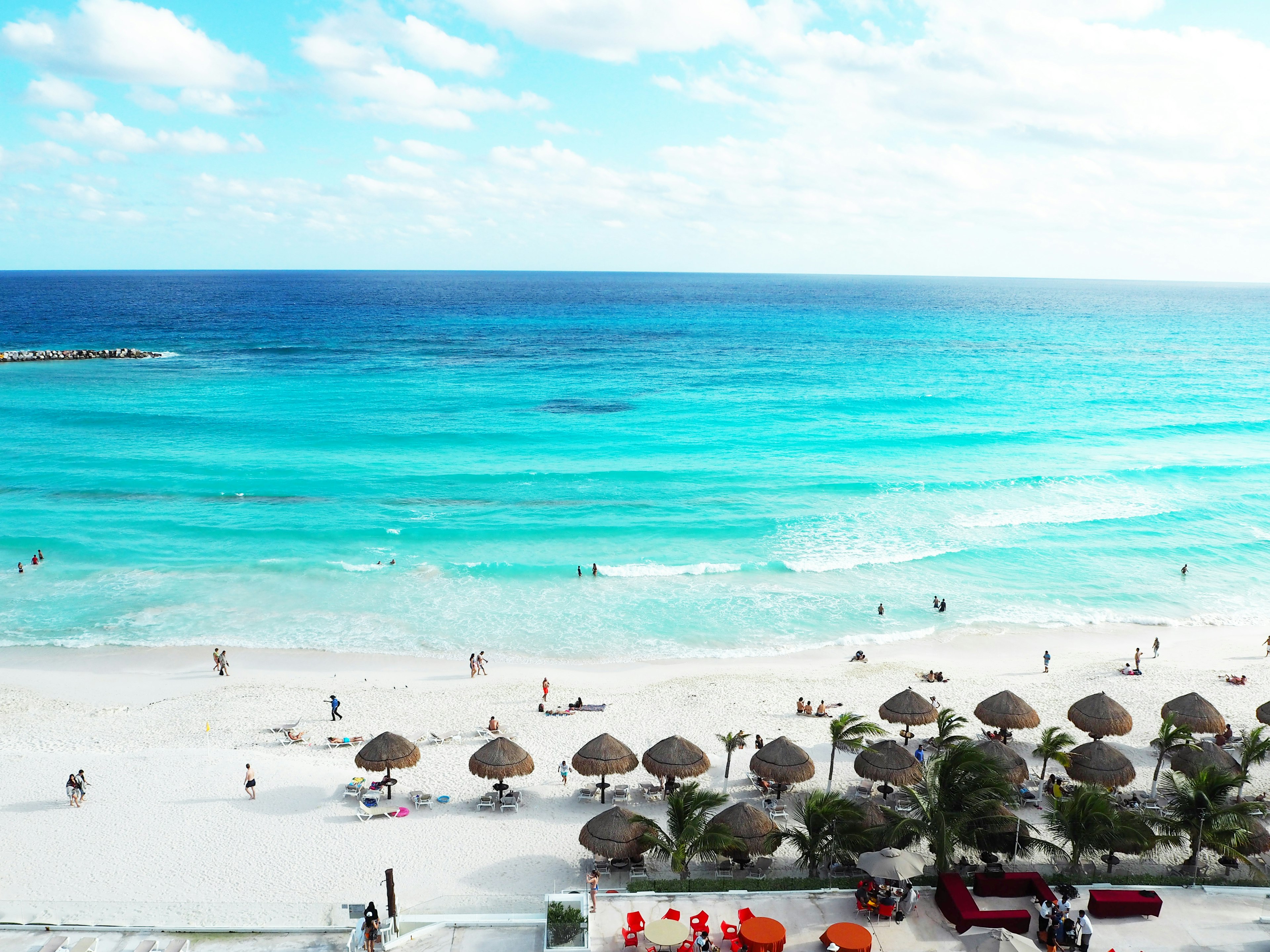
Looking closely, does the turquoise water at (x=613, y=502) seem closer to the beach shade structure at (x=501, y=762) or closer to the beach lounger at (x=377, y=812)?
the beach shade structure at (x=501, y=762)

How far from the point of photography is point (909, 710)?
945 inches

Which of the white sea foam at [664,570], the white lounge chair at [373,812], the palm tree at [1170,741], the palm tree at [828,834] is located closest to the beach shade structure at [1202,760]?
the palm tree at [1170,741]

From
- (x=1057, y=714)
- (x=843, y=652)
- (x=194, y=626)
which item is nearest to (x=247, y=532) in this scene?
(x=194, y=626)

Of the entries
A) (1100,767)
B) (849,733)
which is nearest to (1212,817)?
(1100,767)

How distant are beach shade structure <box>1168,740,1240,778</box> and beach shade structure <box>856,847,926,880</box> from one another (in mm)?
8426

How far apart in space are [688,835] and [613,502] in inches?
1192

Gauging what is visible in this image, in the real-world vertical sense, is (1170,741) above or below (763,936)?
above

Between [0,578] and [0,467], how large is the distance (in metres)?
18.8

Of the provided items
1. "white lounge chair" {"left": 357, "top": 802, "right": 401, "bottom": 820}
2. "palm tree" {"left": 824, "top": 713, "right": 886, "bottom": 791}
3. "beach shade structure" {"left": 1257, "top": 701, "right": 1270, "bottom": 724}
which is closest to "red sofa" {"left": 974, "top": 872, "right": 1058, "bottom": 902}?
"palm tree" {"left": 824, "top": 713, "right": 886, "bottom": 791}

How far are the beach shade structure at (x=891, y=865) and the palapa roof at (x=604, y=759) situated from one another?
260 inches

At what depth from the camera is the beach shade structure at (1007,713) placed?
944 inches

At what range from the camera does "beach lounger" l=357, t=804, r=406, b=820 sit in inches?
835

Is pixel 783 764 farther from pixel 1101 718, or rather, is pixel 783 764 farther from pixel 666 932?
pixel 1101 718

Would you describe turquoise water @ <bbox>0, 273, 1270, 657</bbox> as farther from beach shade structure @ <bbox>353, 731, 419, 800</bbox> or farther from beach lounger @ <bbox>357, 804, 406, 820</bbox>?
beach lounger @ <bbox>357, 804, 406, 820</bbox>
